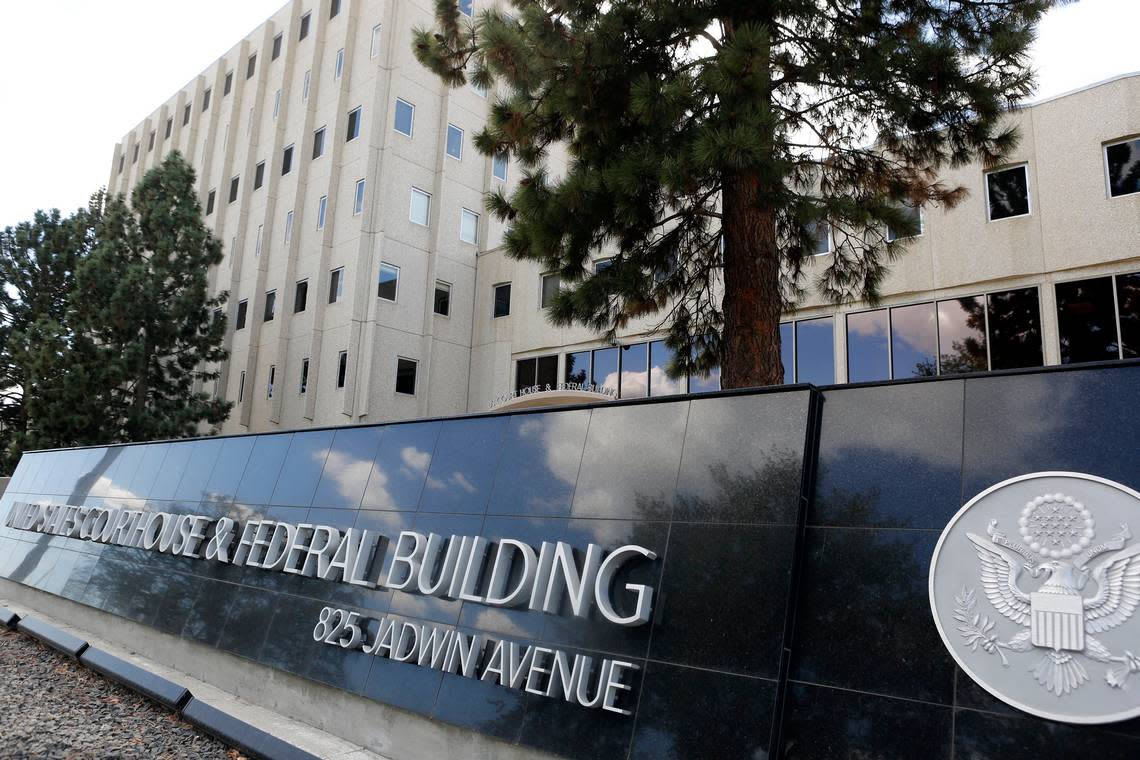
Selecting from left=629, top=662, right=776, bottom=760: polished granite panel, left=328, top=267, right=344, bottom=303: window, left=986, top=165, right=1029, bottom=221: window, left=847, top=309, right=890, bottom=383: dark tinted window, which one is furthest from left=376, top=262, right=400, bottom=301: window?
left=629, top=662, right=776, bottom=760: polished granite panel

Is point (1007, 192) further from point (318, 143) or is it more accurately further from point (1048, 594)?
point (318, 143)

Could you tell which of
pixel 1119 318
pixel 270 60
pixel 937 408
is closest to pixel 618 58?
pixel 937 408

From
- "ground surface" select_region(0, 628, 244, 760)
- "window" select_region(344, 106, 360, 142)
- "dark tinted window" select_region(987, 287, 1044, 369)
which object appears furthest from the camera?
"window" select_region(344, 106, 360, 142)

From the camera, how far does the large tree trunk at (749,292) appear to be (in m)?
9.47

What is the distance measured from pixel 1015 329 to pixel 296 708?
46.2ft

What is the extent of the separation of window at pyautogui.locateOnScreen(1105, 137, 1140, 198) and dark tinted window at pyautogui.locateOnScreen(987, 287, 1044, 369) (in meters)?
2.19

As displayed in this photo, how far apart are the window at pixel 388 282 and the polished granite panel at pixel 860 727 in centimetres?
2127

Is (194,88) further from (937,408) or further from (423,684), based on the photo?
(937,408)

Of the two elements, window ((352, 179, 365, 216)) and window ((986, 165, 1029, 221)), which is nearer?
window ((986, 165, 1029, 221))

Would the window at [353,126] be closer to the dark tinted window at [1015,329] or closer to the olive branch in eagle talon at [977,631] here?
the dark tinted window at [1015,329]

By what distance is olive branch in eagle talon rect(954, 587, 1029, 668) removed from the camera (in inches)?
190

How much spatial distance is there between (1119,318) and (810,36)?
29.2 feet

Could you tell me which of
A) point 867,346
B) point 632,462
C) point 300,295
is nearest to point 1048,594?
point 632,462

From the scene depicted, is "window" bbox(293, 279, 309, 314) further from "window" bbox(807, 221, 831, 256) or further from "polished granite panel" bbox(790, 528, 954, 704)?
"polished granite panel" bbox(790, 528, 954, 704)
